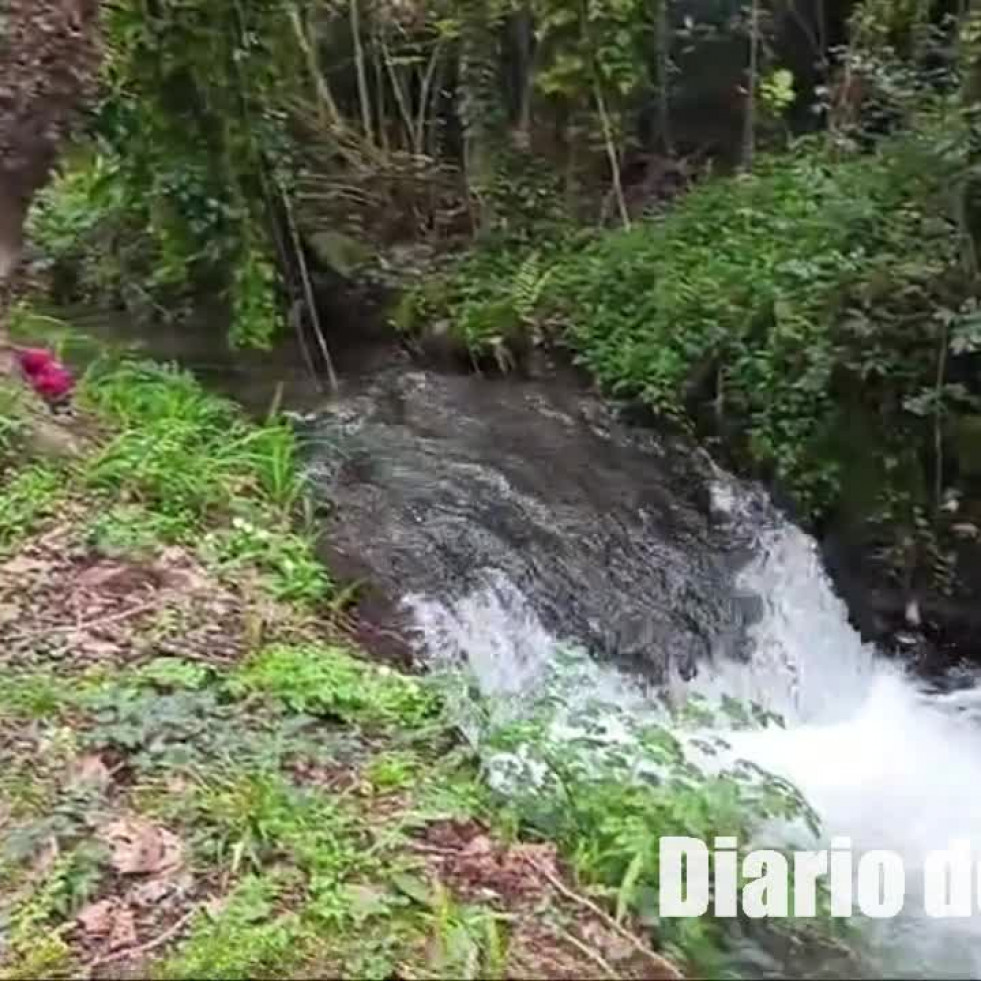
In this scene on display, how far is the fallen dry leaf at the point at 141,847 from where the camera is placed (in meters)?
3.07

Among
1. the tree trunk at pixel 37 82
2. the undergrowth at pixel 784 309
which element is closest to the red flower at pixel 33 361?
the tree trunk at pixel 37 82

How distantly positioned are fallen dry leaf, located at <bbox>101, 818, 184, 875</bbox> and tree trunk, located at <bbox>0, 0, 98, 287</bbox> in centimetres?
368

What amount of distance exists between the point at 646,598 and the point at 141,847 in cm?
255

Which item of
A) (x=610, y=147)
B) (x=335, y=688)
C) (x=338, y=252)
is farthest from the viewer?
(x=338, y=252)

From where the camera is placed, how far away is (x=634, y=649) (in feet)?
16.6

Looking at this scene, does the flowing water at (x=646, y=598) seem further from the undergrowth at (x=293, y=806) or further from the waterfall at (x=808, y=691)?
the undergrowth at (x=293, y=806)

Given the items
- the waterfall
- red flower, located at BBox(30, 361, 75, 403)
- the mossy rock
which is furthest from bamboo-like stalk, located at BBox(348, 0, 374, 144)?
the waterfall

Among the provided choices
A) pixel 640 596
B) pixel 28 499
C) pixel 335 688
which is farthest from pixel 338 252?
pixel 335 688

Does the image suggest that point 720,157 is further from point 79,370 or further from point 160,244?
point 79,370

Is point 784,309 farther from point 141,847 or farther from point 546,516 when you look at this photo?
point 141,847

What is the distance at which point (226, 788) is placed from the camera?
3.26 m

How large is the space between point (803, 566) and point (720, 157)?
4832 millimetres

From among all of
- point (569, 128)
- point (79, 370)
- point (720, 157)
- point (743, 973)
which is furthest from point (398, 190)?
point (743, 973)

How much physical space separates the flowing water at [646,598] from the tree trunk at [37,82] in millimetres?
1565
